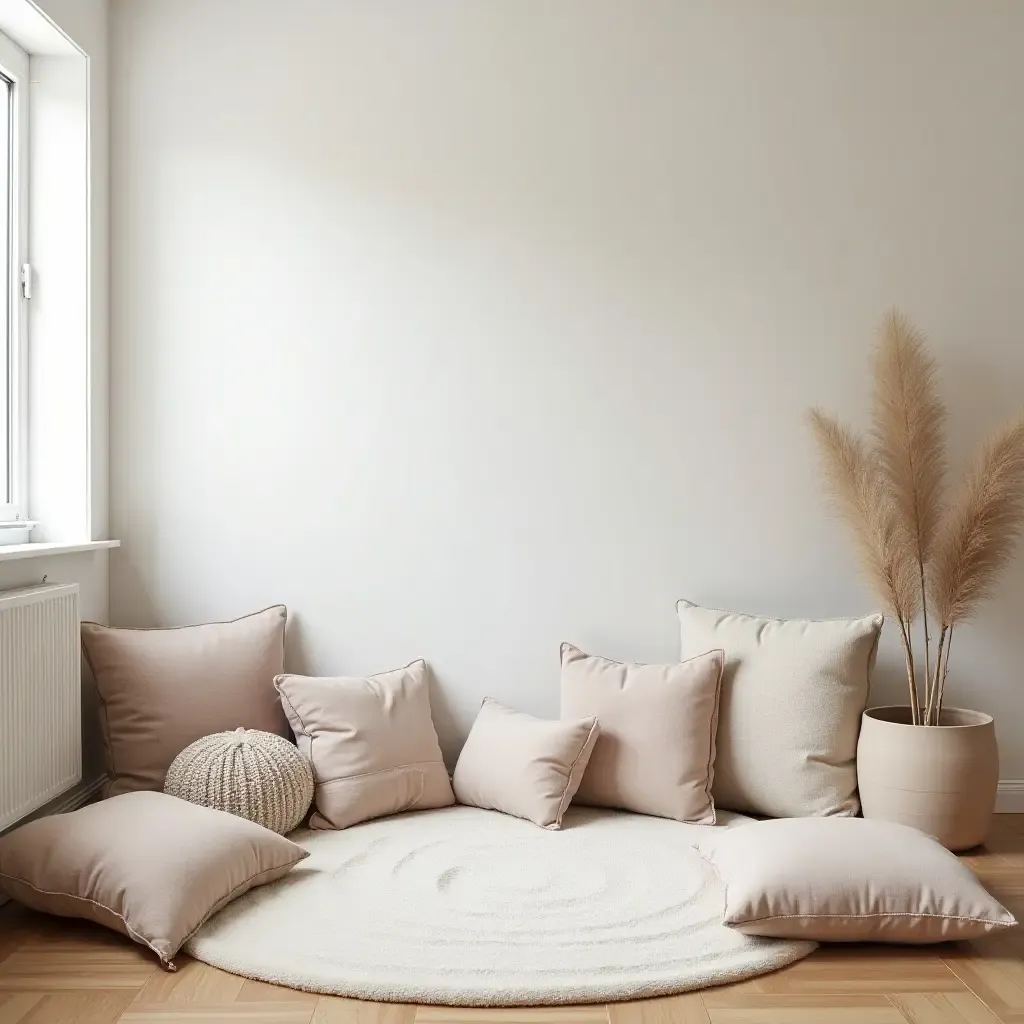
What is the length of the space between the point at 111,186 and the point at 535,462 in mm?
1585

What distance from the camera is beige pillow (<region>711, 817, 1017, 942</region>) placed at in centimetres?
207

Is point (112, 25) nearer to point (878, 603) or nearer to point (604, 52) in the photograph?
point (604, 52)

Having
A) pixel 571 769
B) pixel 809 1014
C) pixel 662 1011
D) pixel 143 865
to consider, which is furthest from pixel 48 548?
pixel 809 1014

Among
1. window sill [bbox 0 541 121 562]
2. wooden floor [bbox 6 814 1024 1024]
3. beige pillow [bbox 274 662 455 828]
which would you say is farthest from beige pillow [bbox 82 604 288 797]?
wooden floor [bbox 6 814 1024 1024]

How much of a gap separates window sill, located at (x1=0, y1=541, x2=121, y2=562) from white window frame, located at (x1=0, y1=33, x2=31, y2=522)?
0.64 feet

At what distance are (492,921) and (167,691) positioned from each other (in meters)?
1.25

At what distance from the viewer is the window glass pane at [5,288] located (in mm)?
2893

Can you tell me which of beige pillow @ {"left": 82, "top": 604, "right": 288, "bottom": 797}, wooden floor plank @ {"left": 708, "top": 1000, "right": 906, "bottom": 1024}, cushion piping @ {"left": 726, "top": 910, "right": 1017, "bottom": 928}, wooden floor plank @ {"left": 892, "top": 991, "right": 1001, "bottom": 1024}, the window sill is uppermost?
the window sill

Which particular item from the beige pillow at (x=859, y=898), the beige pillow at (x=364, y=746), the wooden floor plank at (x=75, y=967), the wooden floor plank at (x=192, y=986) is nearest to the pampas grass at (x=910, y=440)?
the beige pillow at (x=859, y=898)

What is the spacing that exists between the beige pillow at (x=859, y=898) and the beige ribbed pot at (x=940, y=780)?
56 cm

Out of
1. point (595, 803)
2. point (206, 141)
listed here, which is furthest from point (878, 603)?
point (206, 141)

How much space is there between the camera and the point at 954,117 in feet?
10.3

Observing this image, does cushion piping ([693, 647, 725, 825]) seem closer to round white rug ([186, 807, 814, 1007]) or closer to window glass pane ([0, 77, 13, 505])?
round white rug ([186, 807, 814, 1007])

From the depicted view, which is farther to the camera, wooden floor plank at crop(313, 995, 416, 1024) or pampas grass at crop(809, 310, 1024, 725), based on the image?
pampas grass at crop(809, 310, 1024, 725)
